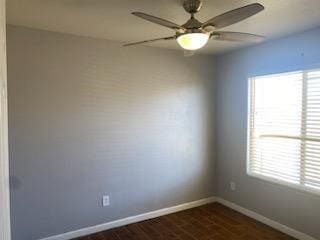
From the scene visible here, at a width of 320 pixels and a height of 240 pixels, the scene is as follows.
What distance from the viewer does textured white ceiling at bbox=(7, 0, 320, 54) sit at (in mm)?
2023

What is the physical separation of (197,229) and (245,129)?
1.52 metres

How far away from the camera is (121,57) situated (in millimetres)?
3146

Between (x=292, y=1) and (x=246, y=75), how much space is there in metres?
1.54

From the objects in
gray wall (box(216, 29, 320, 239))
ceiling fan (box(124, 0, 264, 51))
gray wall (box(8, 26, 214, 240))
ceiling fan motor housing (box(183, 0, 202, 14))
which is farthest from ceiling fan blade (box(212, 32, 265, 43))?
gray wall (box(8, 26, 214, 240))

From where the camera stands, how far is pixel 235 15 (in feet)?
5.21

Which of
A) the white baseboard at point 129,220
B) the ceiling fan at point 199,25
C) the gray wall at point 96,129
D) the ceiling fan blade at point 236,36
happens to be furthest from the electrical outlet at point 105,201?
the ceiling fan blade at point 236,36

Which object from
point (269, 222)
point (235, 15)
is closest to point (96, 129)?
point (235, 15)

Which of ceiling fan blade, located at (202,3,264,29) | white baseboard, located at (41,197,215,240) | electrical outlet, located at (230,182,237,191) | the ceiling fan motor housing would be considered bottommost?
white baseboard, located at (41,197,215,240)

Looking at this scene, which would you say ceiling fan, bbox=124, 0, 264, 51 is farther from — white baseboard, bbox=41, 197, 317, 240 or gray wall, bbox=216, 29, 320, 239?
white baseboard, bbox=41, 197, 317, 240

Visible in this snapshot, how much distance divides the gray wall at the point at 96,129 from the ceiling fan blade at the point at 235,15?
1.70 metres

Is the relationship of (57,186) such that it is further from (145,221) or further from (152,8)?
(152,8)

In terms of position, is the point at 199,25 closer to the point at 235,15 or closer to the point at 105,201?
the point at 235,15

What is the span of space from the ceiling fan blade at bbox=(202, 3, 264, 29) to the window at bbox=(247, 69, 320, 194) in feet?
5.38

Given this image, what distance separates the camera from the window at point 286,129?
2758 mm
